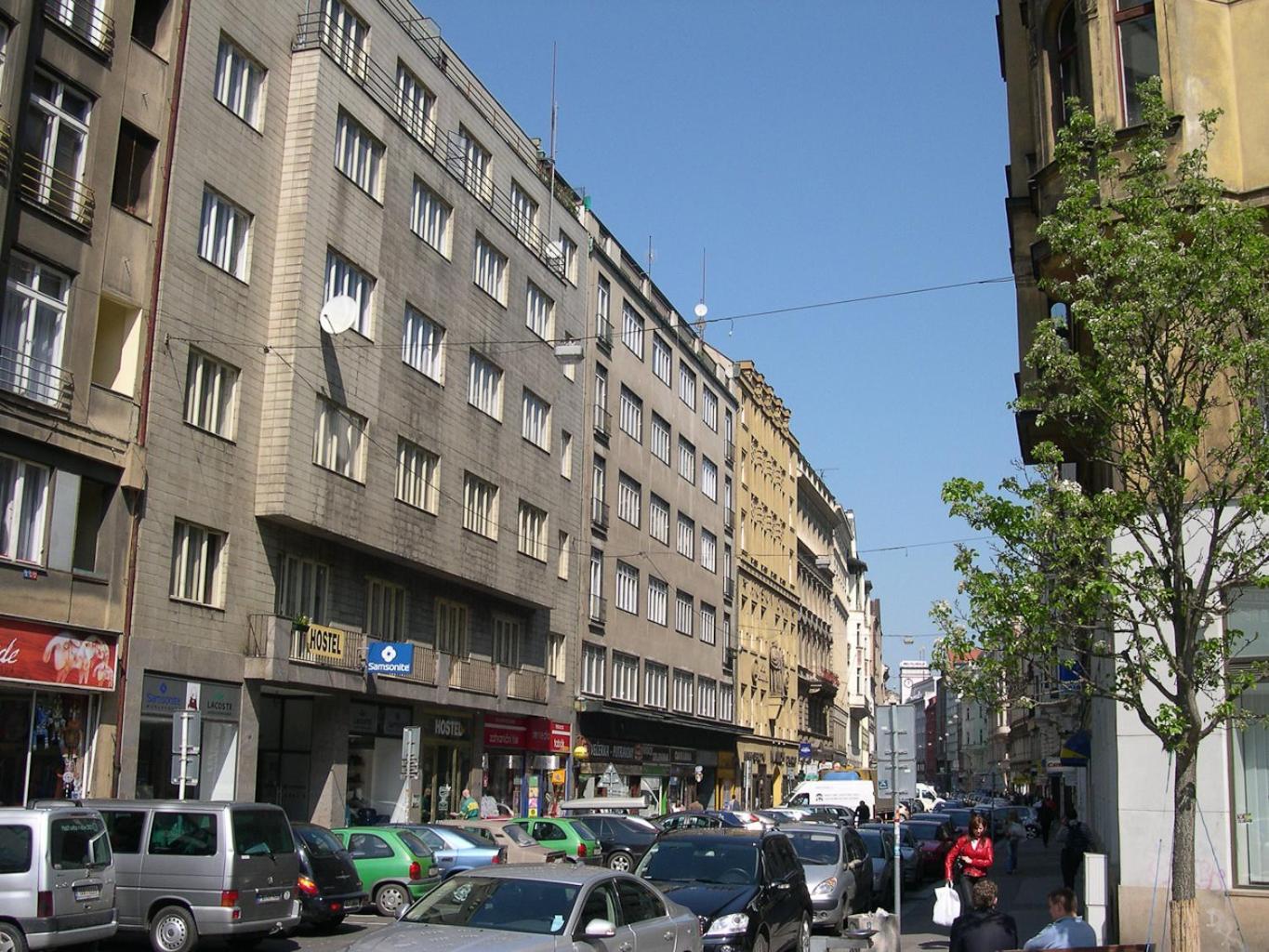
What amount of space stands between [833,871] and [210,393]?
15.2 m

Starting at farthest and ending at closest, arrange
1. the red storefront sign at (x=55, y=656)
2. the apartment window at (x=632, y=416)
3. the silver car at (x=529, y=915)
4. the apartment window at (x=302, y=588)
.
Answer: the apartment window at (x=632, y=416), the apartment window at (x=302, y=588), the red storefront sign at (x=55, y=656), the silver car at (x=529, y=915)

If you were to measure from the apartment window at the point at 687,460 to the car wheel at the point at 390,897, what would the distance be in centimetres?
4086

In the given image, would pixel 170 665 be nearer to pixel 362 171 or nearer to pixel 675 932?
pixel 362 171

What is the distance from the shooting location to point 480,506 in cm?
3825

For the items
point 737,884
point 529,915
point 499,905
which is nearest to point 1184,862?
point 529,915

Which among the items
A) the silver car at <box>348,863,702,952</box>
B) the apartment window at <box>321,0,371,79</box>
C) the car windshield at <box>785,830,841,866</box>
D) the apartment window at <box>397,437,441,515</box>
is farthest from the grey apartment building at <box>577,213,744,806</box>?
the silver car at <box>348,863,702,952</box>

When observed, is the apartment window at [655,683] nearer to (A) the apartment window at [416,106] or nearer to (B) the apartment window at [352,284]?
(A) the apartment window at [416,106]

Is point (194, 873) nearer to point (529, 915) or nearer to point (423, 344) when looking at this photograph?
point (529, 915)

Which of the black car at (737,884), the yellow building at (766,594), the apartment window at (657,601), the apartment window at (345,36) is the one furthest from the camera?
the yellow building at (766,594)

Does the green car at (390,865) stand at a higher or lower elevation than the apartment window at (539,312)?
lower

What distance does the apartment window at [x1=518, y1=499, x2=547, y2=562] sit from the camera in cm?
4125

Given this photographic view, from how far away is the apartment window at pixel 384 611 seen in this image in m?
33.1

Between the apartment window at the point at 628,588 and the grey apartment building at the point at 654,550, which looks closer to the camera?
the grey apartment building at the point at 654,550

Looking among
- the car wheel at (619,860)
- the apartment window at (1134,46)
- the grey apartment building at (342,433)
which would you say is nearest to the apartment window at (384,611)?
the grey apartment building at (342,433)
